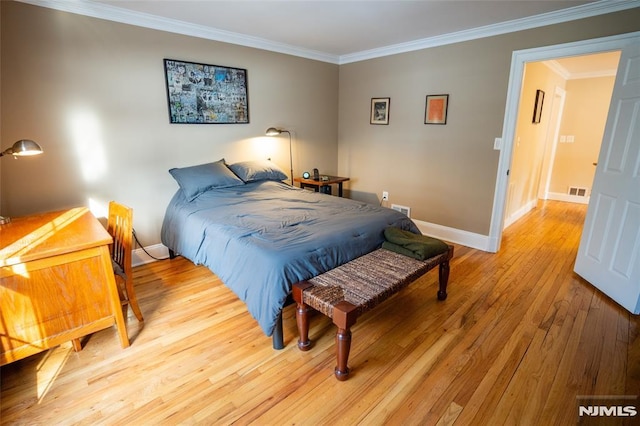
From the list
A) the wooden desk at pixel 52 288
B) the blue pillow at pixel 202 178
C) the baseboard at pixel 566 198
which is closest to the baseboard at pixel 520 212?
the baseboard at pixel 566 198

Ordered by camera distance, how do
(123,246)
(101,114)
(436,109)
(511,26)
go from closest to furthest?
(123,246) < (101,114) < (511,26) < (436,109)

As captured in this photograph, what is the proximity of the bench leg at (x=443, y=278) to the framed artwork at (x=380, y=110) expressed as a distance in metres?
2.39

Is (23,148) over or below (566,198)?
over

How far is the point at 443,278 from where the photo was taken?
251 centimetres

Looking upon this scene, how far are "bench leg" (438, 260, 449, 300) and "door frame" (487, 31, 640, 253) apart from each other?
1369 millimetres

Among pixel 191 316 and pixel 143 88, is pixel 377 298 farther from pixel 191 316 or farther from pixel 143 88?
pixel 143 88

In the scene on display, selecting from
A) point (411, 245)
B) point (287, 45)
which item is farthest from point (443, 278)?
point (287, 45)

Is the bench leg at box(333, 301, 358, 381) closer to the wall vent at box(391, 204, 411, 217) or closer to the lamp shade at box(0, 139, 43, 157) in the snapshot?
the lamp shade at box(0, 139, 43, 157)

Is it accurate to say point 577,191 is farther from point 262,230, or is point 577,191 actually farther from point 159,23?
point 159,23

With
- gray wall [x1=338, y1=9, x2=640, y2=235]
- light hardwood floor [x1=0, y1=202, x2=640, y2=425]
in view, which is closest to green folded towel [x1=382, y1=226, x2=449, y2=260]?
light hardwood floor [x1=0, y1=202, x2=640, y2=425]

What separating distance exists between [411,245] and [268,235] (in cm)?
105

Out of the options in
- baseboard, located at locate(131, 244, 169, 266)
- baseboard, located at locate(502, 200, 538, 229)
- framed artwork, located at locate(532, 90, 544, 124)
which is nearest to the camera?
baseboard, located at locate(131, 244, 169, 266)

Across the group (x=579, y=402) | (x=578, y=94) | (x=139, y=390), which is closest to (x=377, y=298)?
(x=579, y=402)

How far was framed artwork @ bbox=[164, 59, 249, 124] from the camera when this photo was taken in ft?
10.2
